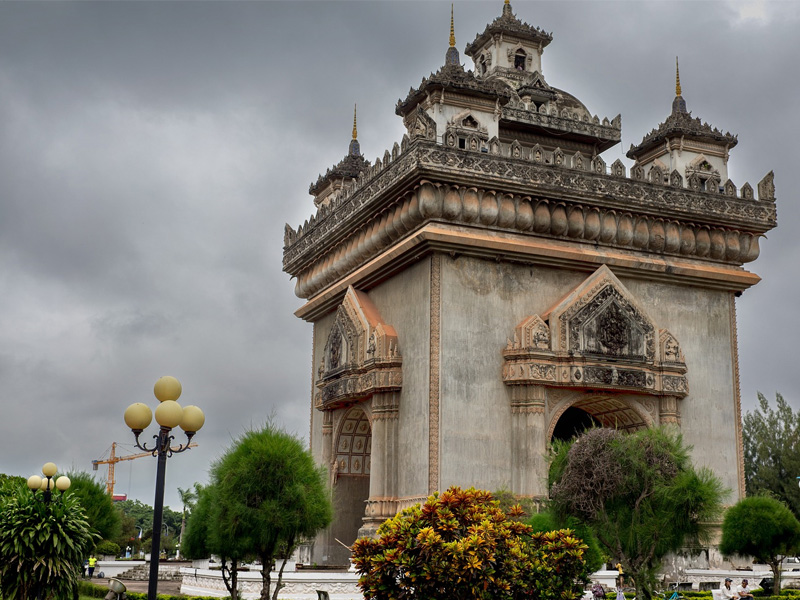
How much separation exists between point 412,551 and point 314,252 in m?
15.3

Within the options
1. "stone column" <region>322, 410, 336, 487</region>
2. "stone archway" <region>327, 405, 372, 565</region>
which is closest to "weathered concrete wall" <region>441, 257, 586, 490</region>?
"stone archway" <region>327, 405, 372, 565</region>

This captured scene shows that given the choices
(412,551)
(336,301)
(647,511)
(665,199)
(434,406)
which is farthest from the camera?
(336,301)

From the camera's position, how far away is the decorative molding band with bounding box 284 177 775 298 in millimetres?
20219

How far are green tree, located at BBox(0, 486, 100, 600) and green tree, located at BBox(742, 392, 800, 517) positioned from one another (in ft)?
97.0

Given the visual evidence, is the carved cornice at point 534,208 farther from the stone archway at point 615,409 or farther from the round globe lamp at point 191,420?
the round globe lamp at point 191,420

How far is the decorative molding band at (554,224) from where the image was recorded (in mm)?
20219

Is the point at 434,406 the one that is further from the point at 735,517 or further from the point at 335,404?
the point at 735,517

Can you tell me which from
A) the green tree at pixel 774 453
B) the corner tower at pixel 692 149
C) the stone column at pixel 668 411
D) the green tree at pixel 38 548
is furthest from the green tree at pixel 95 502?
the green tree at pixel 774 453

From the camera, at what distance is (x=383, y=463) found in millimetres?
20594

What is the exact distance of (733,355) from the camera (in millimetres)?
22812

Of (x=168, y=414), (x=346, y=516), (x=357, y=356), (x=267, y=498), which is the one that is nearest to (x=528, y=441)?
(x=357, y=356)

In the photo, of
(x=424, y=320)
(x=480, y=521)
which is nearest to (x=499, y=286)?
(x=424, y=320)

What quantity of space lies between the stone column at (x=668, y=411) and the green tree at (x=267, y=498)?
813cm

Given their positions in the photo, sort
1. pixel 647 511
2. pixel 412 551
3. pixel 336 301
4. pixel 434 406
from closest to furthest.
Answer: pixel 412 551 < pixel 647 511 < pixel 434 406 < pixel 336 301
